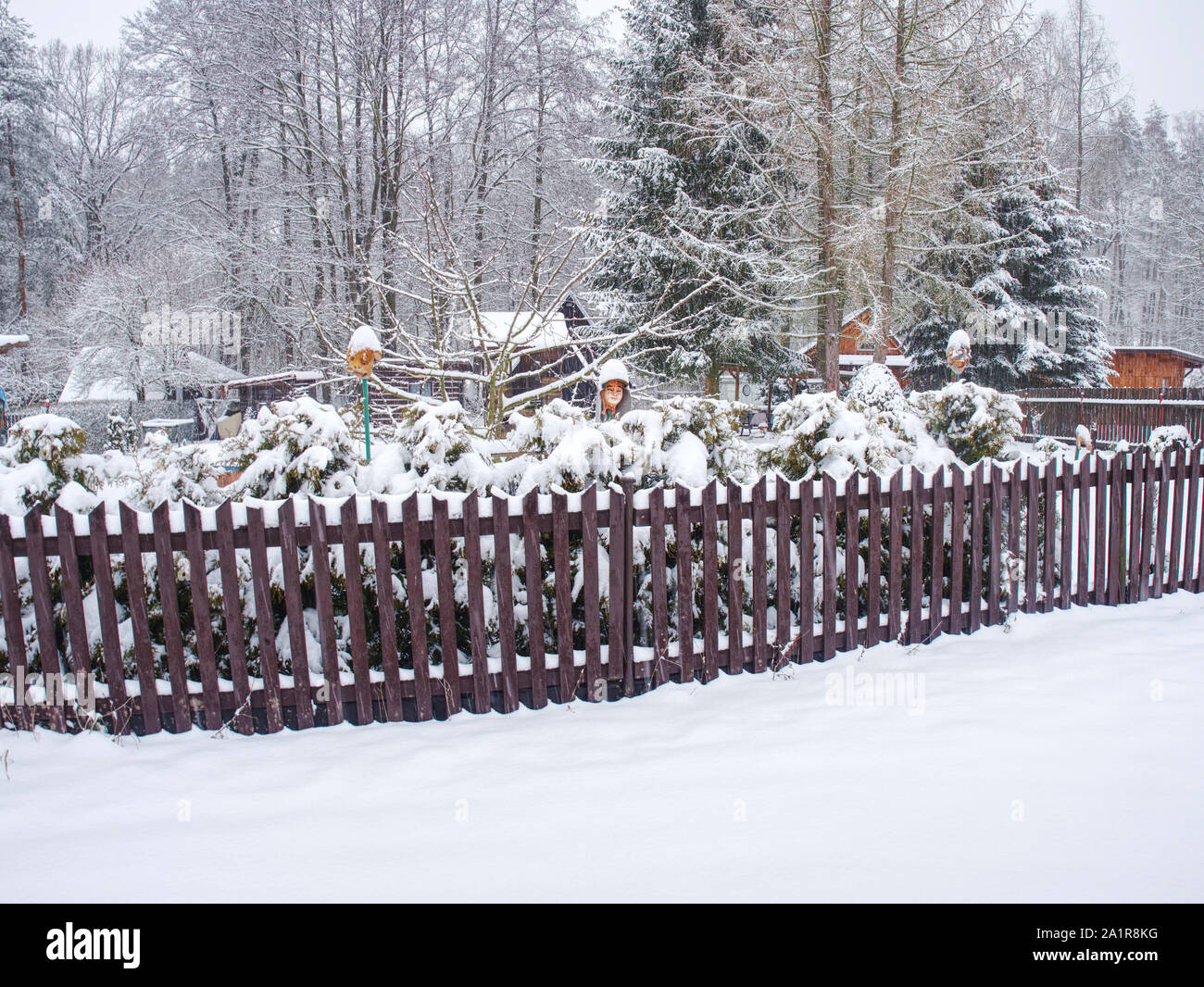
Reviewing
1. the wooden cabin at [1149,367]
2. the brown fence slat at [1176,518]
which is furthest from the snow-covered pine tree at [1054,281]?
the brown fence slat at [1176,518]

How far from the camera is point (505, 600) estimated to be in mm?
3773

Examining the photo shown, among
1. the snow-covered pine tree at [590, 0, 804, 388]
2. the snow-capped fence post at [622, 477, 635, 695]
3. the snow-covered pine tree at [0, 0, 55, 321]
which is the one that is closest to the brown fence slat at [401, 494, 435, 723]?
the snow-capped fence post at [622, 477, 635, 695]

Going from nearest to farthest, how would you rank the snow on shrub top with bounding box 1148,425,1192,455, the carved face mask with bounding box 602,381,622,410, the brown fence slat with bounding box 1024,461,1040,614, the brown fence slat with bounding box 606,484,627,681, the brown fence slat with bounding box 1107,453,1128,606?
the brown fence slat with bounding box 606,484,627,681 → the brown fence slat with bounding box 1024,461,1040,614 → the carved face mask with bounding box 602,381,622,410 → the brown fence slat with bounding box 1107,453,1128,606 → the snow on shrub top with bounding box 1148,425,1192,455

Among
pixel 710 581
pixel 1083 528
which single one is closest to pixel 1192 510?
pixel 1083 528

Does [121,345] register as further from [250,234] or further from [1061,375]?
[1061,375]

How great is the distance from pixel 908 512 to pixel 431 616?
306 cm

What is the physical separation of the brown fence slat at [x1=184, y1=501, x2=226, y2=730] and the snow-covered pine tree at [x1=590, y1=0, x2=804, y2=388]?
1596 centimetres

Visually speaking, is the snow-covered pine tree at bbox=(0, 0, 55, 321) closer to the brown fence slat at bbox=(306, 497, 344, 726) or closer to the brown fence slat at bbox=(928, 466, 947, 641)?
the brown fence slat at bbox=(306, 497, 344, 726)

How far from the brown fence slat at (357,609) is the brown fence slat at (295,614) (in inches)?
8.5

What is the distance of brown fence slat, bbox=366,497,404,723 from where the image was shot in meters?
3.67

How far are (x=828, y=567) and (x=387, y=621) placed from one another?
2.51 meters

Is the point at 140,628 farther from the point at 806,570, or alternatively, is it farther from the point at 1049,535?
the point at 1049,535

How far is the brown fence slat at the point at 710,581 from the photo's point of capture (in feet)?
13.5
